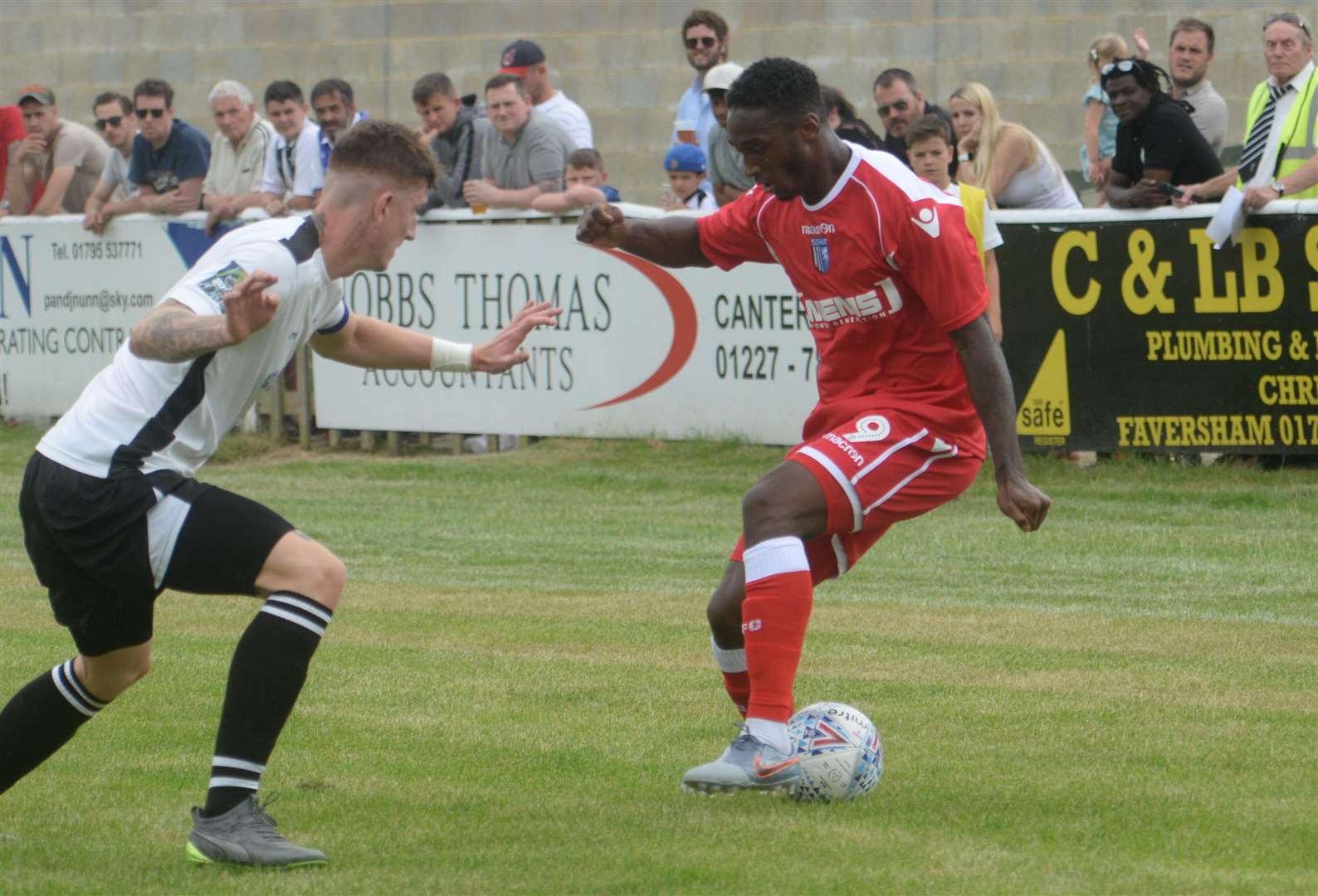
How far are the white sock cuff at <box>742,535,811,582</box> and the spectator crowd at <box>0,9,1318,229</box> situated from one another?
17.0 feet

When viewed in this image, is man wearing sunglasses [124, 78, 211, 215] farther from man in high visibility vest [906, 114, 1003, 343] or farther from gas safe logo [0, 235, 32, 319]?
man in high visibility vest [906, 114, 1003, 343]

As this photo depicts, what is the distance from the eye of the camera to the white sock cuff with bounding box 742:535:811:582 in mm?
5793

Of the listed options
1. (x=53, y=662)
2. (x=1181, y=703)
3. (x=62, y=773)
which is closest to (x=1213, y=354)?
(x=1181, y=703)

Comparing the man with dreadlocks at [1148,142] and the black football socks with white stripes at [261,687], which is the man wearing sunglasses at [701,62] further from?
the black football socks with white stripes at [261,687]

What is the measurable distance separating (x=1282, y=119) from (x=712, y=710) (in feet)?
22.2

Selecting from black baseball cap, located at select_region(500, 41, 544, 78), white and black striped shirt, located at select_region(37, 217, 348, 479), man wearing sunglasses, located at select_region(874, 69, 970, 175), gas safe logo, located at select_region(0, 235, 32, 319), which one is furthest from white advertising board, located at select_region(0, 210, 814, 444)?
white and black striped shirt, located at select_region(37, 217, 348, 479)

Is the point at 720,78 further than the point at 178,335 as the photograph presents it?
Yes

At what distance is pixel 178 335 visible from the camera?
4875 mm

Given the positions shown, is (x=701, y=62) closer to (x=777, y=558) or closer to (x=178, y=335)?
(x=777, y=558)

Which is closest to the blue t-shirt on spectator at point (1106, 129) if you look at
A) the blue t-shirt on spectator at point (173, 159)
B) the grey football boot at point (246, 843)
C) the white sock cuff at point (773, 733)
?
the blue t-shirt on spectator at point (173, 159)

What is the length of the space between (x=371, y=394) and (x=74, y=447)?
1066 centimetres

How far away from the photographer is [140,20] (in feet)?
80.2

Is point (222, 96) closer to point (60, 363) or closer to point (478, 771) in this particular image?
point (60, 363)

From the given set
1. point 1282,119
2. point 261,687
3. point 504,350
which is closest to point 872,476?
point 504,350
